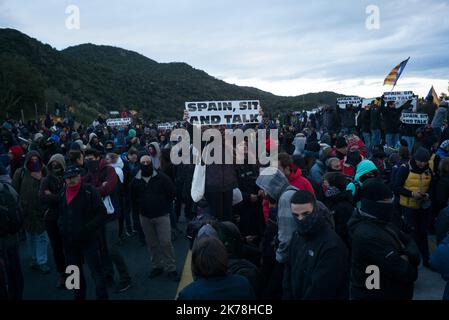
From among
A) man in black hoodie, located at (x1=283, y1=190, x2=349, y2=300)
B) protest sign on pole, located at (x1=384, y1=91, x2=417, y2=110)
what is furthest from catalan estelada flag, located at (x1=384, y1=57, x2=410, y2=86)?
man in black hoodie, located at (x1=283, y1=190, x2=349, y2=300)

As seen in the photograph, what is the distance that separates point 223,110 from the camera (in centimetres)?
638

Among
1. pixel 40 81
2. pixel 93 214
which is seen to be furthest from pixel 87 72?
pixel 93 214

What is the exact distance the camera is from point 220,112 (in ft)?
20.9

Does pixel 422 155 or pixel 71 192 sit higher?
pixel 422 155

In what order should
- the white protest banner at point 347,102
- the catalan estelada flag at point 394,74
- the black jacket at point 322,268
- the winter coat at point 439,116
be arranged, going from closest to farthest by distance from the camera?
the black jacket at point 322,268 < the winter coat at point 439,116 < the catalan estelada flag at point 394,74 < the white protest banner at point 347,102

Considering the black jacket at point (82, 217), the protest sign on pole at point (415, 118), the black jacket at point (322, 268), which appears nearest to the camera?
the black jacket at point (322, 268)

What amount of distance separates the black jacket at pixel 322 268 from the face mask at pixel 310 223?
0.04 meters

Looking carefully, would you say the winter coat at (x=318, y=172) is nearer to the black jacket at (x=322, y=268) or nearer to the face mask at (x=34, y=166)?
the black jacket at (x=322, y=268)

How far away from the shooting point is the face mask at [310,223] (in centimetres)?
312

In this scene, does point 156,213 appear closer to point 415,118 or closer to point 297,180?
point 297,180

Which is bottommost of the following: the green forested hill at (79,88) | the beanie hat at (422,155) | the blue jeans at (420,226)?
the blue jeans at (420,226)

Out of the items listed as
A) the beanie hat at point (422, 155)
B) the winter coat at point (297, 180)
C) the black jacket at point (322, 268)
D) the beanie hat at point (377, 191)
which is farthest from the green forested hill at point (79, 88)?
the beanie hat at point (377, 191)

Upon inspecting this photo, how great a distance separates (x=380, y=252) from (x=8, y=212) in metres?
3.96

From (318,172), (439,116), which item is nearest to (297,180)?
(318,172)
